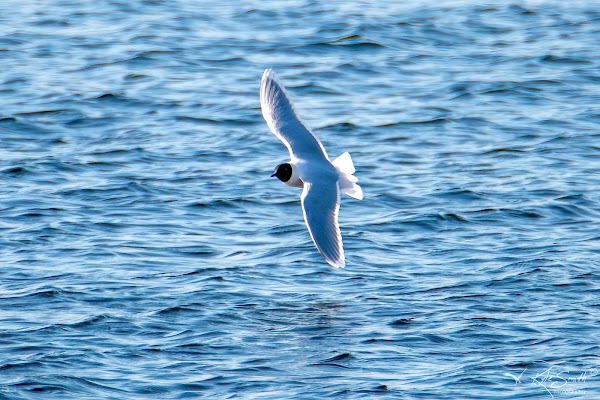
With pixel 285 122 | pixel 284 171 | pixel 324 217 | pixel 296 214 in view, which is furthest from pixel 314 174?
pixel 296 214

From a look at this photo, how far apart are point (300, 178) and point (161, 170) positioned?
3.91m

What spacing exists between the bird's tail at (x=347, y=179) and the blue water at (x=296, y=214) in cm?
84

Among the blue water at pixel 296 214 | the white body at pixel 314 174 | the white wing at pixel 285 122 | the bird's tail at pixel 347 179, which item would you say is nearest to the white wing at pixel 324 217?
the white body at pixel 314 174

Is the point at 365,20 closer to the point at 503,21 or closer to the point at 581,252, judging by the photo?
the point at 503,21

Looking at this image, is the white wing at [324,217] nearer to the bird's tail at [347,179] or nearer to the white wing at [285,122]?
the bird's tail at [347,179]

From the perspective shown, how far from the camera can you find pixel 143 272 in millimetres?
8438

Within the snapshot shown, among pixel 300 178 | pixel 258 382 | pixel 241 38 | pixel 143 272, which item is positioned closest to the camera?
pixel 258 382

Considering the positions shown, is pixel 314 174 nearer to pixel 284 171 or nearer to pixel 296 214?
pixel 284 171

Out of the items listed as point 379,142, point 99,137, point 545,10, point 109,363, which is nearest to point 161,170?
point 99,137

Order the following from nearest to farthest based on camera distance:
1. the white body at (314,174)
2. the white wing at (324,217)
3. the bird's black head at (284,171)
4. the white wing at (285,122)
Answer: the white wing at (324,217)
the white body at (314,174)
the bird's black head at (284,171)
the white wing at (285,122)

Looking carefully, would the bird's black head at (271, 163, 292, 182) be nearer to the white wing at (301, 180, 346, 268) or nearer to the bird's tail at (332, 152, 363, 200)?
the white wing at (301, 180, 346, 268)

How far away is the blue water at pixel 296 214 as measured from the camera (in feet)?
22.2

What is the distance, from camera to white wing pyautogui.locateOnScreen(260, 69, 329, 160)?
7938mm

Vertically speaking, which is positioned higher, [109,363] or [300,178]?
[300,178]
